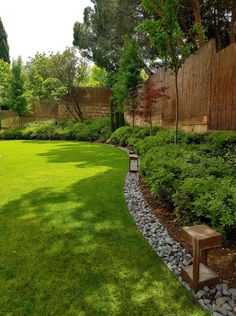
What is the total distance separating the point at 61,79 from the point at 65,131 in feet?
16.8

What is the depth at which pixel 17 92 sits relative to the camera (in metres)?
19.5

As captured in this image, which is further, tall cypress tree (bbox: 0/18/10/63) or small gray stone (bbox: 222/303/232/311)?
tall cypress tree (bbox: 0/18/10/63)

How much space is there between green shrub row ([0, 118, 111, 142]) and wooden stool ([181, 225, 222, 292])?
41.1ft

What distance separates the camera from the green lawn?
2.04 m

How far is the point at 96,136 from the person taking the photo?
15.8 meters

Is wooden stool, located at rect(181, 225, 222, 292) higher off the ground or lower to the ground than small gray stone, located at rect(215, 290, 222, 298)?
higher

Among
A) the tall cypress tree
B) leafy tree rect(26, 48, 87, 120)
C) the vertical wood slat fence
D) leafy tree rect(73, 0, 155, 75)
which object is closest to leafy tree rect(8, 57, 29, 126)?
leafy tree rect(26, 48, 87, 120)

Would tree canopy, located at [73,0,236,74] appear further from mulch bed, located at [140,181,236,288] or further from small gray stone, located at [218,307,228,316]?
small gray stone, located at [218,307,228,316]

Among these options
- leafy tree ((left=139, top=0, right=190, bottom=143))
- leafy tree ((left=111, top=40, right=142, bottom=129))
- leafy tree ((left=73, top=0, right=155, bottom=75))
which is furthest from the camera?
leafy tree ((left=73, top=0, right=155, bottom=75))

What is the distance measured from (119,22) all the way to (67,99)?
8.39 meters

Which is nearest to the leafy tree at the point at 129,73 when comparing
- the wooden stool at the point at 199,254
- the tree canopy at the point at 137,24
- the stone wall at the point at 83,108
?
the tree canopy at the point at 137,24

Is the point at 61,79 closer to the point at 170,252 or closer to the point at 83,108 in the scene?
the point at 83,108

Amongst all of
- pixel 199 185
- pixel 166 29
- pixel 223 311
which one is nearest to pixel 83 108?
pixel 166 29

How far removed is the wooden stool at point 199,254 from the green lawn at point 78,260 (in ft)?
0.40
